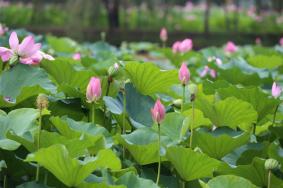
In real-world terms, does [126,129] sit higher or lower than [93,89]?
lower

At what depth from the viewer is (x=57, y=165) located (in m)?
1.00

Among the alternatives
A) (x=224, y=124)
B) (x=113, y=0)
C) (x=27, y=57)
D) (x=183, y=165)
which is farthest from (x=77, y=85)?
(x=113, y=0)

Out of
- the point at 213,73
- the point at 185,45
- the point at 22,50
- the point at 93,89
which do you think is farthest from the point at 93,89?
the point at 185,45

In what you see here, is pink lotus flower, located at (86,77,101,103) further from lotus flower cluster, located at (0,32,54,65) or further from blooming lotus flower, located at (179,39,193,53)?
blooming lotus flower, located at (179,39,193,53)

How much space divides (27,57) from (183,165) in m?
0.43

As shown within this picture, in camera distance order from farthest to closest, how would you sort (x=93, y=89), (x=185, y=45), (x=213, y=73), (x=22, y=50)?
1. (x=185, y=45)
2. (x=213, y=73)
3. (x=22, y=50)
4. (x=93, y=89)

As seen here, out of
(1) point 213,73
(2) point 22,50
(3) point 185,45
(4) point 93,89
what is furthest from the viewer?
(3) point 185,45

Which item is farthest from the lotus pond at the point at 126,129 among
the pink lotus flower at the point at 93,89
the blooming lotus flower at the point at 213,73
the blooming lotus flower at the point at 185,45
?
the blooming lotus flower at the point at 185,45

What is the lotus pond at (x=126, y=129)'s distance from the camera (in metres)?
1.06

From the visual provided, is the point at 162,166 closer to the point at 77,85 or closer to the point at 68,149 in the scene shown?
the point at 68,149

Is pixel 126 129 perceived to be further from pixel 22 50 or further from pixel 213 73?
pixel 213 73

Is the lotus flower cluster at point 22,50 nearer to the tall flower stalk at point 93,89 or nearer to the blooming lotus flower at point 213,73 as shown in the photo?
the tall flower stalk at point 93,89

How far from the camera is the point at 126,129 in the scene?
1436 millimetres

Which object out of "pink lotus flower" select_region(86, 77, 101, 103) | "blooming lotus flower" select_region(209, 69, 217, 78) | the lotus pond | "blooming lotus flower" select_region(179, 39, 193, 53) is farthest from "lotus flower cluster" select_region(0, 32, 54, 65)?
"blooming lotus flower" select_region(179, 39, 193, 53)
